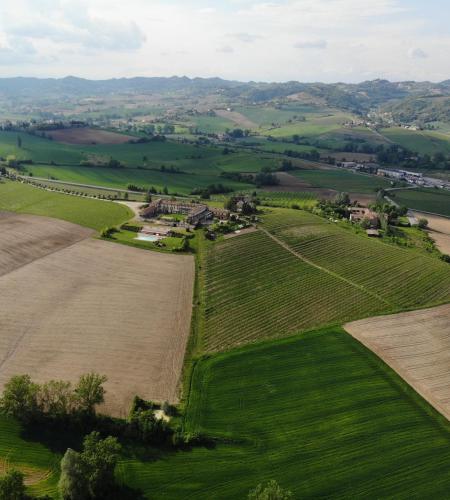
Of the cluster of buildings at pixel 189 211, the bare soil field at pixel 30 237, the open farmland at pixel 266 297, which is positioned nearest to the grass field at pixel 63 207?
the bare soil field at pixel 30 237

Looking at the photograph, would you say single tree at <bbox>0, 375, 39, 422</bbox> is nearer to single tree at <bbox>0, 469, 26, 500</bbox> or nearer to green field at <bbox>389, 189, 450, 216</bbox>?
single tree at <bbox>0, 469, 26, 500</bbox>

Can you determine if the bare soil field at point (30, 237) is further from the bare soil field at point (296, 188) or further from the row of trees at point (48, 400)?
the bare soil field at point (296, 188)

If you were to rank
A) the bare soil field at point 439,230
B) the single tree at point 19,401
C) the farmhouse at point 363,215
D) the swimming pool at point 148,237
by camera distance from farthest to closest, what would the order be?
the farmhouse at point 363,215 → the bare soil field at point 439,230 → the swimming pool at point 148,237 → the single tree at point 19,401

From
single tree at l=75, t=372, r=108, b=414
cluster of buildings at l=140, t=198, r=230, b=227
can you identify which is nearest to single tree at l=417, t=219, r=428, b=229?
cluster of buildings at l=140, t=198, r=230, b=227

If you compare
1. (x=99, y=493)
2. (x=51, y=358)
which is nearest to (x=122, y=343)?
(x=51, y=358)

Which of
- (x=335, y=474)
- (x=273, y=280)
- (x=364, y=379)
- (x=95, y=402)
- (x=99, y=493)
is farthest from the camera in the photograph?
(x=273, y=280)

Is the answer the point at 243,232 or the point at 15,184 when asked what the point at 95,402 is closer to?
the point at 243,232
